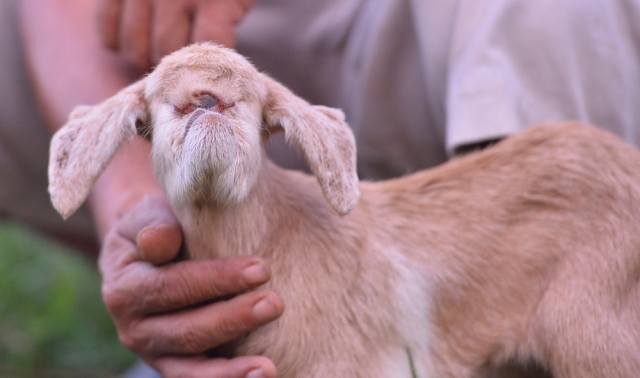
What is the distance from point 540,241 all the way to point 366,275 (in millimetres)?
585

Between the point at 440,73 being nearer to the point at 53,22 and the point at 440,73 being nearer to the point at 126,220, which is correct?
the point at 126,220

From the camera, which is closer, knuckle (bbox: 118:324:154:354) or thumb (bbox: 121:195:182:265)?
thumb (bbox: 121:195:182:265)

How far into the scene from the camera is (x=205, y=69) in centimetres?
168

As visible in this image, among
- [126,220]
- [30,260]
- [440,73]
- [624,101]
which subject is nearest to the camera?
[126,220]

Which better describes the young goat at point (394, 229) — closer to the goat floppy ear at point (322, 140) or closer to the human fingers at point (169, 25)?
the goat floppy ear at point (322, 140)

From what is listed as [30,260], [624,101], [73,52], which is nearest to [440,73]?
[624,101]

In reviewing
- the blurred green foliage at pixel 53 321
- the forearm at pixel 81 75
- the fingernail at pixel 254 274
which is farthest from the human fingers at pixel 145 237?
the blurred green foliage at pixel 53 321

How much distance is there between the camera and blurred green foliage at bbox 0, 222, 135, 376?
4.64 m

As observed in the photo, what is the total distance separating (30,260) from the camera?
551 centimetres

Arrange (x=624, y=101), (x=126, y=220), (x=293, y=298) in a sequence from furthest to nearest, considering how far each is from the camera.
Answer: (x=624, y=101)
(x=126, y=220)
(x=293, y=298)

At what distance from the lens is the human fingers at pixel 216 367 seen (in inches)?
72.7

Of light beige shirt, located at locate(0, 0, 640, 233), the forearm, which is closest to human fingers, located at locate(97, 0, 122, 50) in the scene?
the forearm

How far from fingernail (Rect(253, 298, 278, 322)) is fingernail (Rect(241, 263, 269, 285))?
0.06 metres

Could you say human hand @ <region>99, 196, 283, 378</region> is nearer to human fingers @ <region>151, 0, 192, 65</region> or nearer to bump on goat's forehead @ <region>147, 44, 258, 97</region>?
bump on goat's forehead @ <region>147, 44, 258, 97</region>
